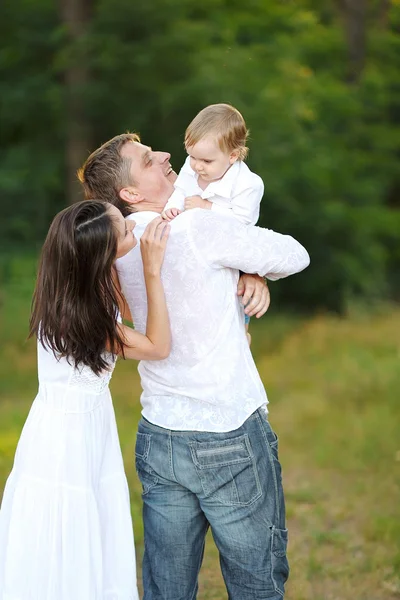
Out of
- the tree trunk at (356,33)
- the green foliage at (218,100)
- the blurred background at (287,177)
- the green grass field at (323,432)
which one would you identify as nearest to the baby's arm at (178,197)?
the green grass field at (323,432)

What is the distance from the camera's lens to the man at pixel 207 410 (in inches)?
89.0

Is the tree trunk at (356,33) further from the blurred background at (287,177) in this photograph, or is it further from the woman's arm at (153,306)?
the woman's arm at (153,306)

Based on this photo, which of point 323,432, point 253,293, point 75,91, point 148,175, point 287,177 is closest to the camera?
point 253,293

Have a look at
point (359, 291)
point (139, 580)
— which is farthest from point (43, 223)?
point (139, 580)

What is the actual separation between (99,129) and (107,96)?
0.55 meters

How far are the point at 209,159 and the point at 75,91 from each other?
922 centimetres

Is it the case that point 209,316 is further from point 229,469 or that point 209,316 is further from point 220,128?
point 220,128

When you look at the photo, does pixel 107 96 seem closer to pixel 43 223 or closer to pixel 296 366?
pixel 43 223

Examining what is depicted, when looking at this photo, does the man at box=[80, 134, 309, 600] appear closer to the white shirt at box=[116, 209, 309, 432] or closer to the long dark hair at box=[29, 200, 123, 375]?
the white shirt at box=[116, 209, 309, 432]

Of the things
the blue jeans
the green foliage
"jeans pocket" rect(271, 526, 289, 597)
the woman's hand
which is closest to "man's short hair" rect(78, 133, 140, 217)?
the woman's hand

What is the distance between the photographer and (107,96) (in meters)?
11.3

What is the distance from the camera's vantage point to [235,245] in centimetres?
223

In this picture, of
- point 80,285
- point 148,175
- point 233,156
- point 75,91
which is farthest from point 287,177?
point 80,285

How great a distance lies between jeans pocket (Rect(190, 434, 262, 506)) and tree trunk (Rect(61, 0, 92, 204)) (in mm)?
8992
